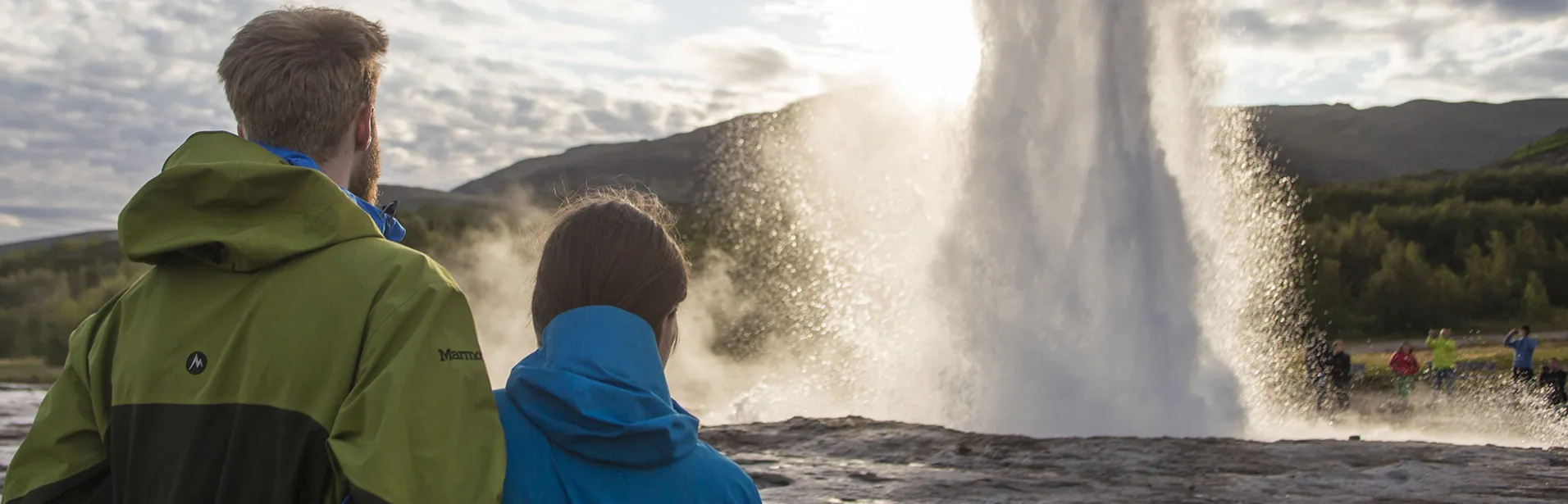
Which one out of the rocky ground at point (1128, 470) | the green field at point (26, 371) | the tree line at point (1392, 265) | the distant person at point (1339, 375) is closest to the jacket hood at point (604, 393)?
the rocky ground at point (1128, 470)

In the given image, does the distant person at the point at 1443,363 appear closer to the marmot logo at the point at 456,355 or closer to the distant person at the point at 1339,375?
the distant person at the point at 1339,375

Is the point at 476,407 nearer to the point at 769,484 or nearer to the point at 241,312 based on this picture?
the point at 241,312

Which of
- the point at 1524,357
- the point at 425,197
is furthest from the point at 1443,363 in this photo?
the point at 425,197

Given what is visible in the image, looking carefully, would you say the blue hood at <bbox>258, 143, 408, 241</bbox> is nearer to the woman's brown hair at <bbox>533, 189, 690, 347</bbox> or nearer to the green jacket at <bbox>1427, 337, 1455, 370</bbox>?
the woman's brown hair at <bbox>533, 189, 690, 347</bbox>

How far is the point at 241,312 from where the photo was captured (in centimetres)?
170

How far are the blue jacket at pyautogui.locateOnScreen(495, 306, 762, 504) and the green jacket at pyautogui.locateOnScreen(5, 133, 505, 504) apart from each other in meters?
0.09

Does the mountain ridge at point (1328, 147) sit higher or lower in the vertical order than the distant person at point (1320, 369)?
higher

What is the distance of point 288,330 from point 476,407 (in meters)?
0.26

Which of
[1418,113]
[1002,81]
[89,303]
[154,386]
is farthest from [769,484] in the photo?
[1418,113]

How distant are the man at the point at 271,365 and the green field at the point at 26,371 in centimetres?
2312

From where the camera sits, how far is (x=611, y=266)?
1750 mm

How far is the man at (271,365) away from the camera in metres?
1.63

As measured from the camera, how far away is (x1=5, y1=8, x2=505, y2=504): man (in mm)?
1626

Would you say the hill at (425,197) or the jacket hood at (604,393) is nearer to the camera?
the jacket hood at (604,393)
